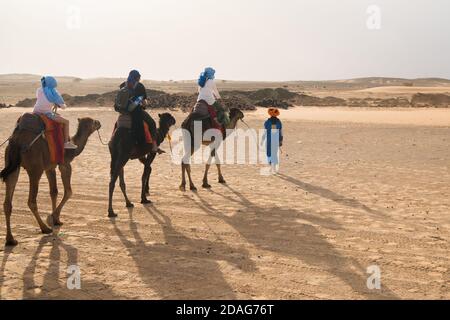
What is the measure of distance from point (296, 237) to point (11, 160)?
4.93m

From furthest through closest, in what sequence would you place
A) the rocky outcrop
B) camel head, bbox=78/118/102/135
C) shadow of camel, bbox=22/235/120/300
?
the rocky outcrop → camel head, bbox=78/118/102/135 → shadow of camel, bbox=22/235/120/300

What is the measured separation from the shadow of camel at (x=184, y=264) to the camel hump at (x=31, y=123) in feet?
7.43

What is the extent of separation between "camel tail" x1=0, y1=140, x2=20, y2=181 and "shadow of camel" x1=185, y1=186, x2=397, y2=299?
3968mm

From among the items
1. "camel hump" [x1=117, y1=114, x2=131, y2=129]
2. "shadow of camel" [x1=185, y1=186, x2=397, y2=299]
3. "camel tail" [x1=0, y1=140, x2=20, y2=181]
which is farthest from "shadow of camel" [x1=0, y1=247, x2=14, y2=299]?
"shadow of camel" [x1=185, y1=186, x2=397, y2=299]

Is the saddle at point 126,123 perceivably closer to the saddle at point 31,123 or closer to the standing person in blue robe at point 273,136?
the saddle at point 31,123

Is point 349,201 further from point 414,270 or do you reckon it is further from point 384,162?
point 384,162

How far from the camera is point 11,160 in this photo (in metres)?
7.91

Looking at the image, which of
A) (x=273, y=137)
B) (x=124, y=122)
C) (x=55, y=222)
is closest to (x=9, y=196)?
(x=55, y=222)

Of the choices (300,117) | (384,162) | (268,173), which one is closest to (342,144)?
(384,162)

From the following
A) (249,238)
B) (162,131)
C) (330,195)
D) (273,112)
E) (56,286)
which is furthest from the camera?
(273,112)

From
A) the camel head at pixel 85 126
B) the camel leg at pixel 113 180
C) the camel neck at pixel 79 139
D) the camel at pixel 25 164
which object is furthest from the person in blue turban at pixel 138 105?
the camel at pixel 25 164

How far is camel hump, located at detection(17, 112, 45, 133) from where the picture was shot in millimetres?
8132

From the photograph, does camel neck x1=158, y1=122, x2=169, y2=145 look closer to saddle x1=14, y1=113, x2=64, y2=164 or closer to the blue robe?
saddle x1=14, y1=113, x2=64, y2=164

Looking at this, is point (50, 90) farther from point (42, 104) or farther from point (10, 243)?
point (10, 243)
